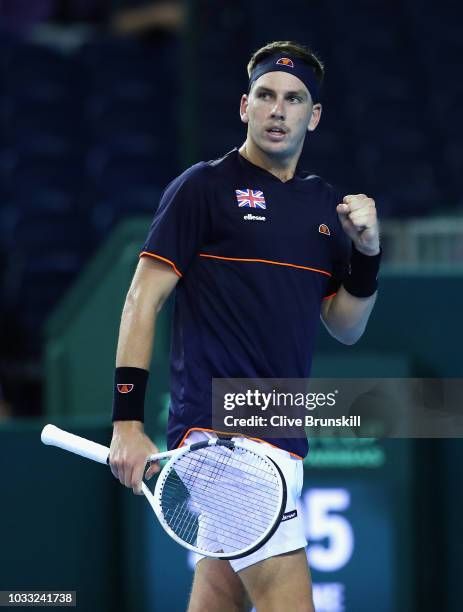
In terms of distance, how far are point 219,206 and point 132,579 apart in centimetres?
240

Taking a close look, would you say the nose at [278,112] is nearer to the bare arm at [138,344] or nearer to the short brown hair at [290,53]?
the short brown hair at [290,53]

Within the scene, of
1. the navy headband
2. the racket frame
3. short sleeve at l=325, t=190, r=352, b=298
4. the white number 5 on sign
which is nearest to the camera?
the racket frame

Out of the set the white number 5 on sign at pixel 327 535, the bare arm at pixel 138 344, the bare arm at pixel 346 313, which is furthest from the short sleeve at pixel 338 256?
the white number 5 on sign at pixel 327 535

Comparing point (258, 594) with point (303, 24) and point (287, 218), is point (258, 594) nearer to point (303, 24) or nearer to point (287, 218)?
point (287, 218)

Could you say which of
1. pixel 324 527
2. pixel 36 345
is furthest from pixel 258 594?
pixel 36 345

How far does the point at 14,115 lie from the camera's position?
33.4ft

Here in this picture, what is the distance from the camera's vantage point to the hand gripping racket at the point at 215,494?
294 cm

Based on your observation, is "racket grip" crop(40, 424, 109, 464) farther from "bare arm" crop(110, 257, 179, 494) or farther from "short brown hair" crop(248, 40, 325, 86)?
"short brown hair" crop(248, 40, 325, 86)

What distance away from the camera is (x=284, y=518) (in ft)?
9.95

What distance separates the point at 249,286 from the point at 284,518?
0.59 metres

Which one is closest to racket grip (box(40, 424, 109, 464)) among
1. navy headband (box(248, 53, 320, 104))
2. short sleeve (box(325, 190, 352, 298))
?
short sleeve (box(325, 190, 352, 298))

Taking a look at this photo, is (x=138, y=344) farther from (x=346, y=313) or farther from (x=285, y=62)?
(x=285, y=62)

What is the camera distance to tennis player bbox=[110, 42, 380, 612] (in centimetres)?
302

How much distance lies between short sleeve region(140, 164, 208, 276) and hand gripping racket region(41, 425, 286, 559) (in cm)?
47
